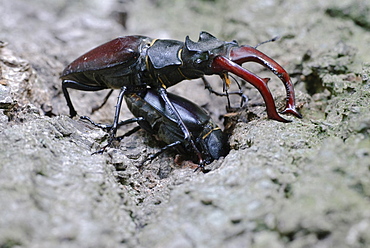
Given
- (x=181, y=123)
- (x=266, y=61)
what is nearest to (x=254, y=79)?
(x=266, y=61)

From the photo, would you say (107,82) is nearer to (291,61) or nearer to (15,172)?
(15,172)

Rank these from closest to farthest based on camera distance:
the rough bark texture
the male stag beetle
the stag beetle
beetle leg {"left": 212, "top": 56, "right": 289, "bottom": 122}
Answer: the rough bark texture < beetle leg {"left": 212, "top": 56, "right": 289, "bottom": 122} < the male stag beetle < the stag beetle

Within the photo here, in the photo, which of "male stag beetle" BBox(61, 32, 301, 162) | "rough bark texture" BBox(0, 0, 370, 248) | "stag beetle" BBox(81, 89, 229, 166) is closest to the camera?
Answer: "rough bark texture" BBox(0, 0, 370, 248)

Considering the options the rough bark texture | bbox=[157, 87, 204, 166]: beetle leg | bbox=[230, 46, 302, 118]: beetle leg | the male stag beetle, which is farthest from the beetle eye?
the rough bark texture

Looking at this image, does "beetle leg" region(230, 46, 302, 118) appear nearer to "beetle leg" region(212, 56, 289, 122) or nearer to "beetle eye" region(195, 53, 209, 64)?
"beetle leg" region(212, 56, 289, 122)

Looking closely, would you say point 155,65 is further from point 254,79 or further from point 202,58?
point 254,79

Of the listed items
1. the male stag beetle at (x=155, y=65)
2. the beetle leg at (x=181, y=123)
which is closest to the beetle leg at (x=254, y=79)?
the male stag beetle at (x=155, y=65)

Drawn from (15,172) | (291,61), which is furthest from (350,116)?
(15,172)
